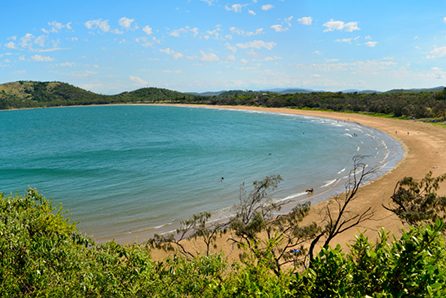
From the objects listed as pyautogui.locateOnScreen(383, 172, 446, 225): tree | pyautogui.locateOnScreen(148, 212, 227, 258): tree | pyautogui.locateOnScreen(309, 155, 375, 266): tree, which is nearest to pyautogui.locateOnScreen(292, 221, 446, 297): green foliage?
pyautogui.locateOnScreen(309, 155, 375, 266): tree

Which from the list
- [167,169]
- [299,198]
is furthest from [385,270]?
[167,169]

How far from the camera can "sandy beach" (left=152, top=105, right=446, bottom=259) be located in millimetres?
23312

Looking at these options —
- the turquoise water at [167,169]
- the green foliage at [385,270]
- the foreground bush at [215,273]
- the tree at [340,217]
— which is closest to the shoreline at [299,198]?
the turquoise water at [167,169]

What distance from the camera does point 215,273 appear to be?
30.3 ft

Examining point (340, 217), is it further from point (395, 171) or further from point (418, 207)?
point (395, 171)

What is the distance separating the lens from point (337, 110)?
4729 inches

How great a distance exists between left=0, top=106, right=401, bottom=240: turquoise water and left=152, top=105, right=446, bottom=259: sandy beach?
263 cm

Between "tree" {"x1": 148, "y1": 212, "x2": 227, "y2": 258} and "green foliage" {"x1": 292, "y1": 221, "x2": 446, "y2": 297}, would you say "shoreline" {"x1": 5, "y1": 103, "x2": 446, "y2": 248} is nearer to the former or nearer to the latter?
"tree" {"x1": 148, "y1": 212, "x2": 227, "y2": 258}

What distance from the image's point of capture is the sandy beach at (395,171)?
2331 cm

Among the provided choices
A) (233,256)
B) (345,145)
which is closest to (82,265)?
(233,256)

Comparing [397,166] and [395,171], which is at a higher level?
[397,166]

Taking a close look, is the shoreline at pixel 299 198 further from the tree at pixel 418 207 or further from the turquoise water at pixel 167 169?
the tree at pixel 418 207

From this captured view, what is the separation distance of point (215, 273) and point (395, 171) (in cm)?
3673

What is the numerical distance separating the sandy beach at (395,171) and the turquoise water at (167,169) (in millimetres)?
2631
